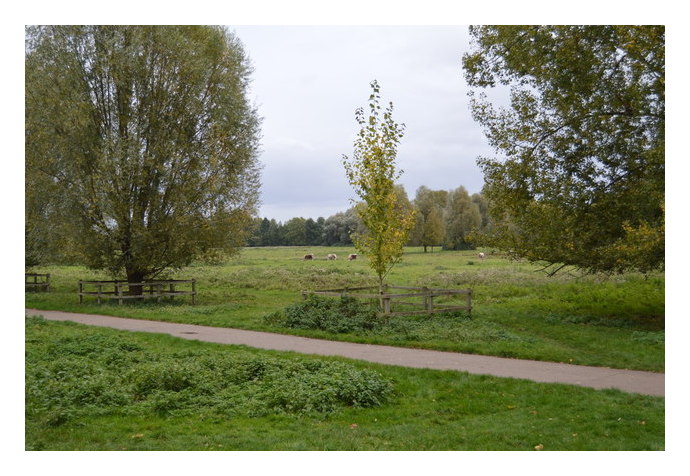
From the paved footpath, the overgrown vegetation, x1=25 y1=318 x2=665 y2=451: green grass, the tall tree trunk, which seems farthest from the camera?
the tall tree trunk

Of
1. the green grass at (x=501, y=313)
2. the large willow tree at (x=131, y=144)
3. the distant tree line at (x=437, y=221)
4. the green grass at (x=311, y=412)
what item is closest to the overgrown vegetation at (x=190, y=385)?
the green grass at (x=311, y=412)

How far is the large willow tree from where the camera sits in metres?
23.0

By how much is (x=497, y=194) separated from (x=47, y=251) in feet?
63.9

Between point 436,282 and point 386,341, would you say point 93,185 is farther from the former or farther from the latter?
point 436,282

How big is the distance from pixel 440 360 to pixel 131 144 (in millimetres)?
16284

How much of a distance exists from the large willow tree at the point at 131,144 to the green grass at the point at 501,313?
9.44 ft

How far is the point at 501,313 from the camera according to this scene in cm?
1944

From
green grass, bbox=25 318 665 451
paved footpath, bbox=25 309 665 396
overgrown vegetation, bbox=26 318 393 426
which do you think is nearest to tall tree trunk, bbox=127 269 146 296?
paved footpath, bbox=25 309 665 396

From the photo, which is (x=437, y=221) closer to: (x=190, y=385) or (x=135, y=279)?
(x=135, y=279)

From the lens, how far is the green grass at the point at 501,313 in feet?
44.5

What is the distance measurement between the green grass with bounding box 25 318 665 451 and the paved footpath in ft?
2.44

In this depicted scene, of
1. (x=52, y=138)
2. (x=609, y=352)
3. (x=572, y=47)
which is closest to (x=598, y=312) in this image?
(x=609, y=352)

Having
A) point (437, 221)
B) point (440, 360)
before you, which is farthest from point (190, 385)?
point (437, 221)

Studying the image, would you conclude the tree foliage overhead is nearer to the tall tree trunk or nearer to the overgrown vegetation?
the overgrown vegetation
